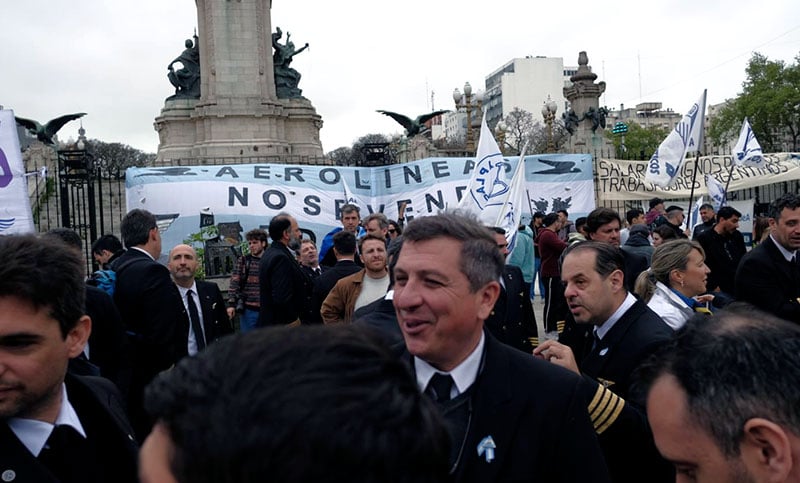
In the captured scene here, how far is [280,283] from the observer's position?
732 cm

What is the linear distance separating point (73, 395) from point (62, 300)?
0.31 m

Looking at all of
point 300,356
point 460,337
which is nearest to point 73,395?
point 460,337

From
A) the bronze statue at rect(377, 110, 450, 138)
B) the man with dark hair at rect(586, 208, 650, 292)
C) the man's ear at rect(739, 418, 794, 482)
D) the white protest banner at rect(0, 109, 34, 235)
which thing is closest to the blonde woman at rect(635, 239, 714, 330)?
the man with dark hair at rect(586, 208, 650, 292)

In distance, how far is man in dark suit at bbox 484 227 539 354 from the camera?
5320mm

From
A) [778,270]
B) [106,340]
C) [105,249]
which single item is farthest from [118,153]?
[778,270]

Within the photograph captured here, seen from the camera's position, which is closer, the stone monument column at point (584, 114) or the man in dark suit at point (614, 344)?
the man in dark suit at point (614, 344)

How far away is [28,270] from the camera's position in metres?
2.17

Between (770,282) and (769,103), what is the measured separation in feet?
170

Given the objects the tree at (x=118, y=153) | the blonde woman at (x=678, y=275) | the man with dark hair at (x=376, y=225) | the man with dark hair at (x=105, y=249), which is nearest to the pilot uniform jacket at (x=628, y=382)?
the blonde woman at (x=678, y=275)

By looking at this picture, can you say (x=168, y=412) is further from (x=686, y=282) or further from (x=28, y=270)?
(x=686, y=282)

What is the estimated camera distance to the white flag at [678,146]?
12305 mm

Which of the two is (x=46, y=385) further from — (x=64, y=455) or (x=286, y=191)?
(x=286, y=191)

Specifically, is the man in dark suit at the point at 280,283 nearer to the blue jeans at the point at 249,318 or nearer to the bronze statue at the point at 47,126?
the blue jeans at the point at 249,318

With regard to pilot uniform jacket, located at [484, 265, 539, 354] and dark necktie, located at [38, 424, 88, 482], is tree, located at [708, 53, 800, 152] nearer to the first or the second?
pilot uniform jacket, located at [484, 265, 539, 354]
